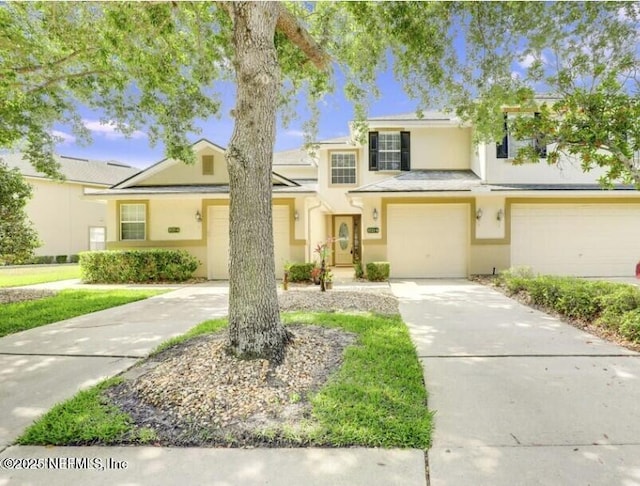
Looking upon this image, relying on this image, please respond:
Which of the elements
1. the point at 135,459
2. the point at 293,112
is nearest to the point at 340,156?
the point at 293,112

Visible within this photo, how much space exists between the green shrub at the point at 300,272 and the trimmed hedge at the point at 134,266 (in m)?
3.76

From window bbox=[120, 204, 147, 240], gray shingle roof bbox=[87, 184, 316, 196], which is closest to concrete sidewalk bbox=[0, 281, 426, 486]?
gray shingle roof bbox=[87, 184, 316, 196]

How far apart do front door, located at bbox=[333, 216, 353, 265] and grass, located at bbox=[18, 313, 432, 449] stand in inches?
539

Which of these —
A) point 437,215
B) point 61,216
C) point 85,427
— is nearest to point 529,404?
point 85,427

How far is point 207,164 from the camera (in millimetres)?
13938

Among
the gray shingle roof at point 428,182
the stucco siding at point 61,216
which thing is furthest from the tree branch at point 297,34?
the stucco siding at point 61,216

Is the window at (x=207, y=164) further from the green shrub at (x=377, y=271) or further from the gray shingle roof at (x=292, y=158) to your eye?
the green shrub at (x=377, y=271)

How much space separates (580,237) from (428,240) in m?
5.04

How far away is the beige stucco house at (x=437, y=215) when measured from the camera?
1225 cm

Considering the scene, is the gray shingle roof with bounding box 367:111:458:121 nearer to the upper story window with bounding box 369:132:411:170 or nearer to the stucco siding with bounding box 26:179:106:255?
the upper story window with bounding box 369:132:411:170

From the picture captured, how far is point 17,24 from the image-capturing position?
7.96 m

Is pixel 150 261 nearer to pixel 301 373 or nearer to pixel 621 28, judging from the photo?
pixel 301 373

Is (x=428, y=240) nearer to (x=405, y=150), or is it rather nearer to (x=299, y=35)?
(x=405, y=150)

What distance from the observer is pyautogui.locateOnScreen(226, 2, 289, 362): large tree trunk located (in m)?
4.06
